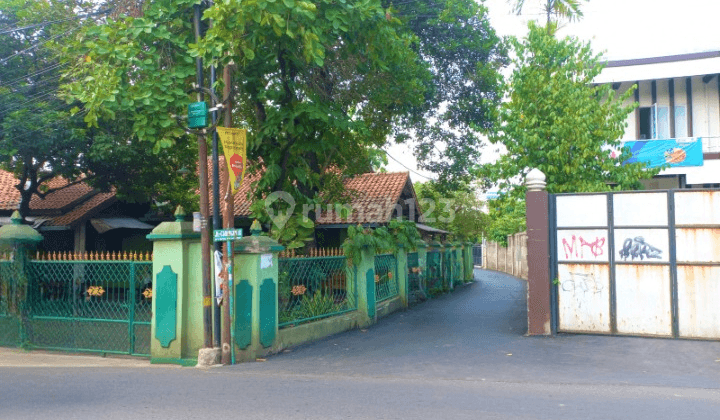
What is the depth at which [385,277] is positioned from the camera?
593 inches

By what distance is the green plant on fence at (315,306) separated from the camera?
11172mm

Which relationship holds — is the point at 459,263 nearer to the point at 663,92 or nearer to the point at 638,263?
the point at 663,92

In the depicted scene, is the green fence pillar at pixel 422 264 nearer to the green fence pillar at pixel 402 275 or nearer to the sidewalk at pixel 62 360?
the green fence pillar at pixel 402 275

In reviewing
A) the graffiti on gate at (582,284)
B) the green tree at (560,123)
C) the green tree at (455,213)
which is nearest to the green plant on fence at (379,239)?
the green tree at (560,123)

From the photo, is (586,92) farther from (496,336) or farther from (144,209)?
(144,209)

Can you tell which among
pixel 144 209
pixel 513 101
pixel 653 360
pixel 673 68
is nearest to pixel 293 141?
pixel 513 101

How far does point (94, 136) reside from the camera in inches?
678

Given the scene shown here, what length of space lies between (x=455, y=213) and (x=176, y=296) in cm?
2392

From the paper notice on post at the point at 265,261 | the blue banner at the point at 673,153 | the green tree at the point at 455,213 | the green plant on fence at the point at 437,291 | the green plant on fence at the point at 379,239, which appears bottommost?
the green plant on fence at the point at 437,291

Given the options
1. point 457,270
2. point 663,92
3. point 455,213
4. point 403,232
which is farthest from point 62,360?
point 455,213

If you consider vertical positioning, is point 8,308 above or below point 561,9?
below

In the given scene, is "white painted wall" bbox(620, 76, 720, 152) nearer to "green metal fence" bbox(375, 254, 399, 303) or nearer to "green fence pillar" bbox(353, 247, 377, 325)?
"green metal fence" bbox(375, 254, 399, 303)

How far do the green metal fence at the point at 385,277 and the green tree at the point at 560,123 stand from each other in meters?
3.12

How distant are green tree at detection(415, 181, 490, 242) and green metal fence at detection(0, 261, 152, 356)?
53.7 ft
